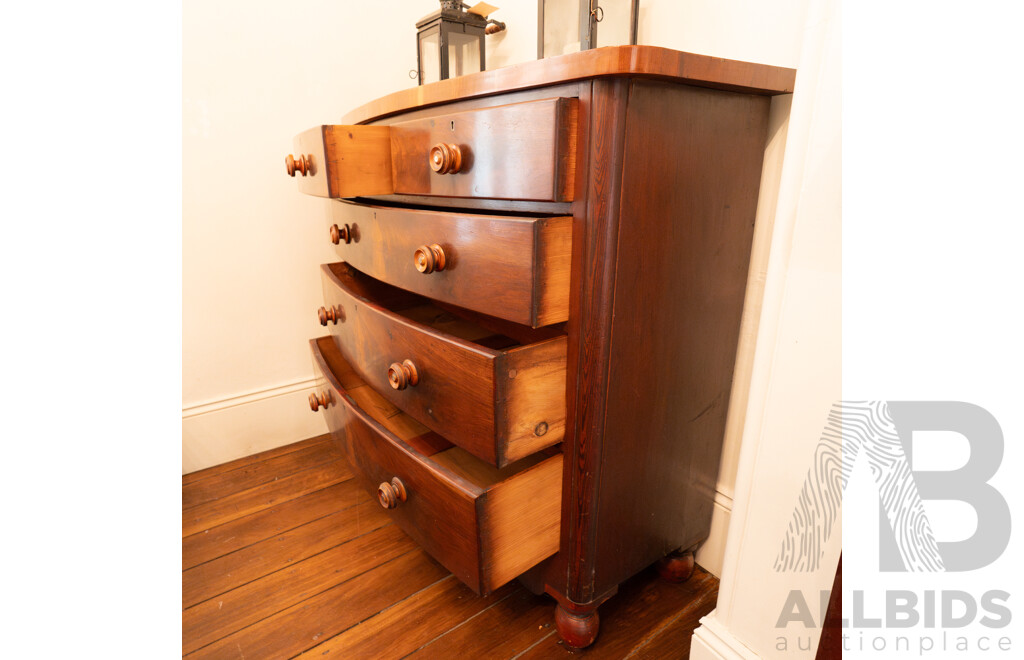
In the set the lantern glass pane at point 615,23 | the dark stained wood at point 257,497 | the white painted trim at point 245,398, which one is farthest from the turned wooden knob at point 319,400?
the lantern glass pane at point 615,23

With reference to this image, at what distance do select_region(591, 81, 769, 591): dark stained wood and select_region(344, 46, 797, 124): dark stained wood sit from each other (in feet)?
0.10

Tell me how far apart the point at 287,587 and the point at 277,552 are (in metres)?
0.12

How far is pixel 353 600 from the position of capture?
96 cm

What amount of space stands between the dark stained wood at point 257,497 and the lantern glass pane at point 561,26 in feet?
3.66

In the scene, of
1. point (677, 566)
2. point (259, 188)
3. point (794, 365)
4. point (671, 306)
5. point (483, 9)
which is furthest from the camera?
point (259, 188)

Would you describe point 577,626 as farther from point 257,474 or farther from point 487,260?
point 257,474

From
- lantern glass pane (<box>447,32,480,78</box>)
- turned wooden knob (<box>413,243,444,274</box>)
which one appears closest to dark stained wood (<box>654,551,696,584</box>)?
turned wooden knob (<box>413,243,444,274</box>)

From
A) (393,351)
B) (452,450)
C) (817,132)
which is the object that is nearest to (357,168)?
(393,351)

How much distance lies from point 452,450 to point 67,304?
0.76 m

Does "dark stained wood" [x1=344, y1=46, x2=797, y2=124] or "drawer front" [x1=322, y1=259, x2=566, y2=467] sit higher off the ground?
"dark stained wood" [x1=344, y1=46, x2=797, y2=124]

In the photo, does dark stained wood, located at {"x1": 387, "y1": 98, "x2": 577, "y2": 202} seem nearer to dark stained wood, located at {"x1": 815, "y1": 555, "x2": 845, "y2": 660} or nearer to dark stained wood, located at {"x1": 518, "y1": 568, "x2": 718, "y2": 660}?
dark stained wood, located at {"x1": 815, "y1": 555, "x2": 845, "y2": 660}

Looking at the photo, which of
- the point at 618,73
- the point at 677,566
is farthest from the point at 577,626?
the point at 618,73

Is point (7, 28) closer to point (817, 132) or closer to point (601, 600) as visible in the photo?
point (817, 132)

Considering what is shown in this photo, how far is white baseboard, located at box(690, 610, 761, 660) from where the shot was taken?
0.72m
